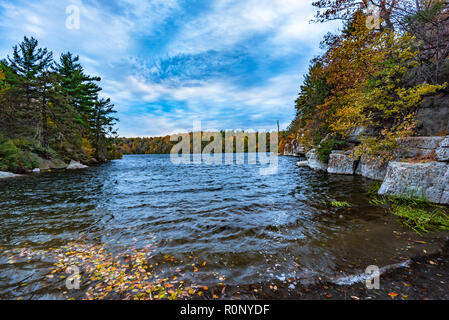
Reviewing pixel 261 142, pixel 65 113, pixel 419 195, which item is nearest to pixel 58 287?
pixel 419 195

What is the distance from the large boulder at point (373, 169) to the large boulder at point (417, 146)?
1.60 meters

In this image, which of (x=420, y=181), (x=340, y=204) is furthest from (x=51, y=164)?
(x=420, y=181)

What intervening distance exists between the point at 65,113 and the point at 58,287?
29449 millimetres

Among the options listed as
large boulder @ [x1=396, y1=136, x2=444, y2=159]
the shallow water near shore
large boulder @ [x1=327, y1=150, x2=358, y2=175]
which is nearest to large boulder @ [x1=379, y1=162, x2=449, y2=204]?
the shallow water near shore

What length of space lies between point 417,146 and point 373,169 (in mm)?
3857

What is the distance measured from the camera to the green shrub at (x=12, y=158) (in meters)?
16.0

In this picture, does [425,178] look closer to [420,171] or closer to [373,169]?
[420,171]

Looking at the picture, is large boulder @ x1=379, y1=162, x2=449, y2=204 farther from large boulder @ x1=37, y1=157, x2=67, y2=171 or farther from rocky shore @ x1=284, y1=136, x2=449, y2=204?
large boulder @ x1=37, y1=157, x2=67, y2=171

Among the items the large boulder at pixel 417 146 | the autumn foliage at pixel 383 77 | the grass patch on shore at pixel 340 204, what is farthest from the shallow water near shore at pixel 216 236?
the autumn foliage at pixel 383 77

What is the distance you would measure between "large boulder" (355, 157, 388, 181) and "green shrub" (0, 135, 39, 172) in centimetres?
3053

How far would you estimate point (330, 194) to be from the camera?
30.7 ft

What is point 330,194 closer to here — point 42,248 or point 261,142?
point 42,248

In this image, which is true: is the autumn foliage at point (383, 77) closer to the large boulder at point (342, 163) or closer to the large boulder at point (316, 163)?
the large boulder at point (342, 163)

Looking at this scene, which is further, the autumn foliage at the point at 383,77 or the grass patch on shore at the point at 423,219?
the autumn foliage at the point at 383,77
